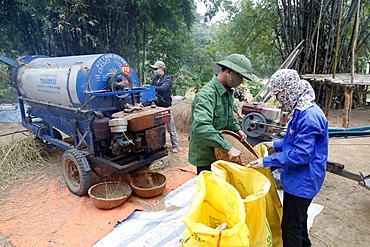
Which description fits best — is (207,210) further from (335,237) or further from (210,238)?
(335,237)

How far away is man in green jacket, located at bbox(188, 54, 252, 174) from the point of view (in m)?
1.90

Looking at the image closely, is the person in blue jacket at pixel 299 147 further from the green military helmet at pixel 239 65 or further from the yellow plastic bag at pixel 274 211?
the green military helmet at pixel 239 65

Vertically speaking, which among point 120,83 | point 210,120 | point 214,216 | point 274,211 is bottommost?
point 274,211

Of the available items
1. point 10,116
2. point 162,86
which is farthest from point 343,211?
point 10,116

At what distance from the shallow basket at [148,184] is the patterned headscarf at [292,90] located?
2.05m

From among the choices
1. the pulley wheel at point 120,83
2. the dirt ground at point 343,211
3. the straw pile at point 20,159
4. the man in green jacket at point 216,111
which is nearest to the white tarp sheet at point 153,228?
the dirt ground at point 343,211

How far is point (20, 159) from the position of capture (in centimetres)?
436

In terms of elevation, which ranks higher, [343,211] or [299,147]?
[299,147]

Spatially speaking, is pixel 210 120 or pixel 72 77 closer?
pixel 210 120

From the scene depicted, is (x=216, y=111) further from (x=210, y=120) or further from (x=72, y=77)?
(x=72, y=77)

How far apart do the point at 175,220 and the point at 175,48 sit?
7.40 metres

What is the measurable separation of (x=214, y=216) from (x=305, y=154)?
67cm

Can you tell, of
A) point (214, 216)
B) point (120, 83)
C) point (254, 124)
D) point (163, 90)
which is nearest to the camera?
point (214, 216)

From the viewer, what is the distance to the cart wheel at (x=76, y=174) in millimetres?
3328
